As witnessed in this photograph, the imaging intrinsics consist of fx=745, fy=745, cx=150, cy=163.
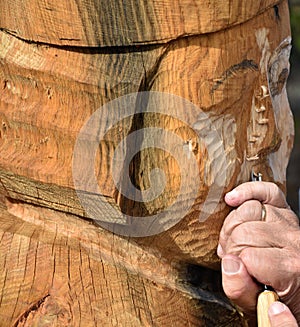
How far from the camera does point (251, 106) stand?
1.54 m

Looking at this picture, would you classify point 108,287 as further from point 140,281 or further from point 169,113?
point 169,113

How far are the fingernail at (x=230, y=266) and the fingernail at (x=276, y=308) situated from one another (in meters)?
0.10

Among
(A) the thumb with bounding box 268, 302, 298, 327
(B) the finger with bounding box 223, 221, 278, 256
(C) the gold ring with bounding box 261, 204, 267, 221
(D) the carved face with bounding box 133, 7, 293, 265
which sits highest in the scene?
(D) the carved face with bounding box 133, 7, 293, 265

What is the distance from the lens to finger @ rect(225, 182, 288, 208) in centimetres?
153

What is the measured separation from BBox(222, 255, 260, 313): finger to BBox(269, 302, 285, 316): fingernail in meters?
0.04

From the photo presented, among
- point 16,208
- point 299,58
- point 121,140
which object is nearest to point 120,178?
point 121,140

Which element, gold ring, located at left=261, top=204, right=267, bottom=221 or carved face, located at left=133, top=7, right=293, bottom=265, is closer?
carved face, located at left=133, top=7, right=293, bottom=265

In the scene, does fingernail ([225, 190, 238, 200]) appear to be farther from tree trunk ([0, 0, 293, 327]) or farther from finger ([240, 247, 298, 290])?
finger ([240, 247, 298, 290])

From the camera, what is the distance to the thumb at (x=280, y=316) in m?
1.45

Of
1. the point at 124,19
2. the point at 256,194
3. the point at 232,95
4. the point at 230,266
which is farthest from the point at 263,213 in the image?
the point at 124,19

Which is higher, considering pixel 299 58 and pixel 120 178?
pixel 120 178

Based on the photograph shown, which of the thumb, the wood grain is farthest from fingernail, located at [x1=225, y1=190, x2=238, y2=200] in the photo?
the wood grain

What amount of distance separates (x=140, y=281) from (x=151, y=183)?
0.22 m

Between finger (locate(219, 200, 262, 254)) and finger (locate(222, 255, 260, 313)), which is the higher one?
finger (locate(219, 200, 262, 254))
